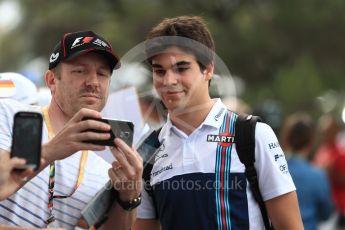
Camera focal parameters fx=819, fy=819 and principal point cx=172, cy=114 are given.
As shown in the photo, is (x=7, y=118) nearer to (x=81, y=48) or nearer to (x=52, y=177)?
(x=52, y=177)

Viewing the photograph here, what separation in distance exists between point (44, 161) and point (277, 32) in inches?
539

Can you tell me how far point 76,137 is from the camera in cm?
337

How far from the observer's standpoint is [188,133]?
4246 mm

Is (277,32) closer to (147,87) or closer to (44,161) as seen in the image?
(147,87)

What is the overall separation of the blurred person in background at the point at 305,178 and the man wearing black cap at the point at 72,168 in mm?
3481

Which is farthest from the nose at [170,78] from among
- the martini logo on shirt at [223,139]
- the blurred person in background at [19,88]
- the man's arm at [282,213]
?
the blurred person in background at [19,88]

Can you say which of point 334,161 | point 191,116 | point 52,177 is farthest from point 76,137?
point 334,161

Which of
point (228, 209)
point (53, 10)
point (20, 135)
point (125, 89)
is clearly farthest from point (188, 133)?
point (53, 10)

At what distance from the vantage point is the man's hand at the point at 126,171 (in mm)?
3426

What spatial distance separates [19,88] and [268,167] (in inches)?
86.0

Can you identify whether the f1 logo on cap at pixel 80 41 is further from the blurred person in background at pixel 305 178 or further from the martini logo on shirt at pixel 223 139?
the blurred person in background at pixel 305 178

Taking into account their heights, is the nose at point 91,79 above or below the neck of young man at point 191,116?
above

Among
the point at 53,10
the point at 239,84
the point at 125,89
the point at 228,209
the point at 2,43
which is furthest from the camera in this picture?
the point at 2,43

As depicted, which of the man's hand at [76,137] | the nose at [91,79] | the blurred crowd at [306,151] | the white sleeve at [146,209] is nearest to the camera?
the man's hand at [76,137]
